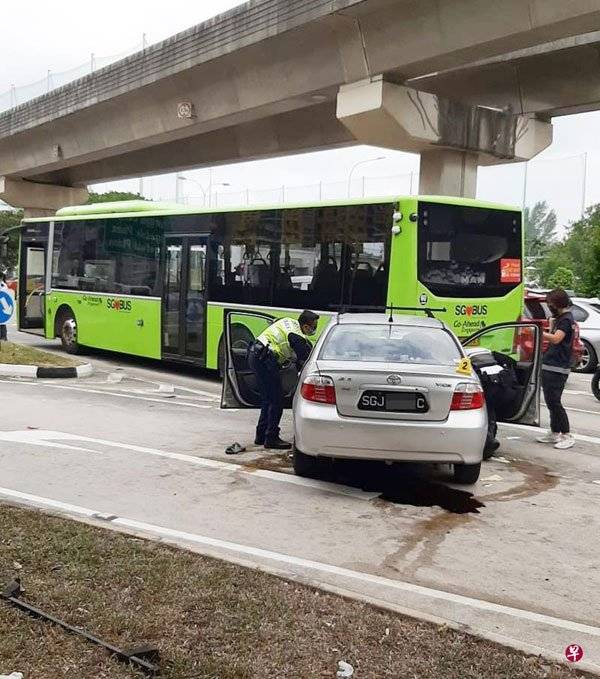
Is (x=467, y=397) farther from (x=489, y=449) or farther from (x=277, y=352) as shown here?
(x=277, y=352)

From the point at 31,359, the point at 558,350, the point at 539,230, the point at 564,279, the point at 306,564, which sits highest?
the point at 539,230

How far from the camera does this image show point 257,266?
41.5ft

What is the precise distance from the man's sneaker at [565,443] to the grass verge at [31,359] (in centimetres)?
852

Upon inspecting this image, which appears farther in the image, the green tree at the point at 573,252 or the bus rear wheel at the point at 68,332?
the green tree at the point at 573,252

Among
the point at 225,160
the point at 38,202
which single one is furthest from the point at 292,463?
the point at 38,202

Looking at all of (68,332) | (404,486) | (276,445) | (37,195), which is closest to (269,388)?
(276,445)

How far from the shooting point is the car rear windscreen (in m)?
6.83

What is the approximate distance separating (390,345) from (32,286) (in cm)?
1360

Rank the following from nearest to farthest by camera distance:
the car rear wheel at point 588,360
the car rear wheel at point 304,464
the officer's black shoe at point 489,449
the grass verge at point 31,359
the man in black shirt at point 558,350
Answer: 1. the car rear wheel at point 304,464
2. the officer's black shoe at point 489,449
3. the man in black shirt at point 558,350
4. the grass verge at point 31,359
5. the car rear wheel at point 588,360

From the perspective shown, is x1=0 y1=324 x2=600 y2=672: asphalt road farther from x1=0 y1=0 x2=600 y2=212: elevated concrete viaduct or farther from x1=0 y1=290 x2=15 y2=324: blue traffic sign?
x1=0 y1=0 x2=600 y2=212: elevated concrete viaduct

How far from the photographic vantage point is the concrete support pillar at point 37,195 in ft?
115

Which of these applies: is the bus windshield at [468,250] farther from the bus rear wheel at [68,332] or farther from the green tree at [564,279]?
the green tree at [564,279]

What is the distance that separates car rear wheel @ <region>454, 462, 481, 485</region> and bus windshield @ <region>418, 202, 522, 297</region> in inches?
163

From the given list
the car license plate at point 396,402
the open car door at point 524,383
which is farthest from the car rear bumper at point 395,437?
the open car door at point 524,383
